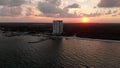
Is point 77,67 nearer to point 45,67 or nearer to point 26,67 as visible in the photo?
point 45,67

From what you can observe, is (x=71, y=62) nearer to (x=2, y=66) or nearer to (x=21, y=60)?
(x=21, y=60)

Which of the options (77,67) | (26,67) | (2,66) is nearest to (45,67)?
(26,67)

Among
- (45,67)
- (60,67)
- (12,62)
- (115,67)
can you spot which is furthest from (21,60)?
(115,67)

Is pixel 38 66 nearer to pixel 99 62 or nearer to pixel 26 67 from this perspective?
pixel 26 67

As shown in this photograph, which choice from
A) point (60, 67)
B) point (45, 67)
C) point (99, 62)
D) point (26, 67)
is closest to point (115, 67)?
point (99, 62)

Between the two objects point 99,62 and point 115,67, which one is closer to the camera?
point 115,67

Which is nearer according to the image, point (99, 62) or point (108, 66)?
point (108, 66)

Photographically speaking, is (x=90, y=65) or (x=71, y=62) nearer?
(x=90, y=65)
